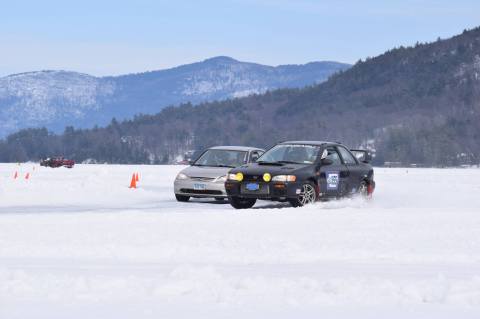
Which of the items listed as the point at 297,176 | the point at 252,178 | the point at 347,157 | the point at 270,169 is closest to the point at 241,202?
the point at 252,178

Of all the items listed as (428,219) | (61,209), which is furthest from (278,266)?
(61,209)

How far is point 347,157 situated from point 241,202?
2957mm

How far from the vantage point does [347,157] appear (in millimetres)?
20578

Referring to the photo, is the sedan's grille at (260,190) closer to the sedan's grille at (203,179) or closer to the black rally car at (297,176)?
the black rally car at (297,176)

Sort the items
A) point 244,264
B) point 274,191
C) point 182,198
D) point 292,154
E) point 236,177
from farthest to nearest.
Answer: point 182,198
point 292,154
point 236,177
point 274,191
point 244,264

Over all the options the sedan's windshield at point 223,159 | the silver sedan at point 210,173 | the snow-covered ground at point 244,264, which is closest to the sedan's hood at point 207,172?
the silver sedan at point 210,173

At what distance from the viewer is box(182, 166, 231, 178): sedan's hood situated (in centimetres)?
2114

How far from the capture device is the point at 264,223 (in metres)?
14.3

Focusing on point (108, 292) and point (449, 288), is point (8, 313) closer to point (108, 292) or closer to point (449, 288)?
point (108, 292)

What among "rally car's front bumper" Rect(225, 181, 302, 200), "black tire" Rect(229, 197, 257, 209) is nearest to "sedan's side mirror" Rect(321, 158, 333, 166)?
"rally car's front bumper" Rect(225, 181, 302, 200)

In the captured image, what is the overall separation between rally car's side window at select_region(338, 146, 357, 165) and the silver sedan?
6.99ft

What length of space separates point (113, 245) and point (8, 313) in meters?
4.51

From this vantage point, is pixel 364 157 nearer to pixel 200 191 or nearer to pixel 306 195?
pixel 306 195

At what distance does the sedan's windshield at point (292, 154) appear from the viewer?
63.1 feet
